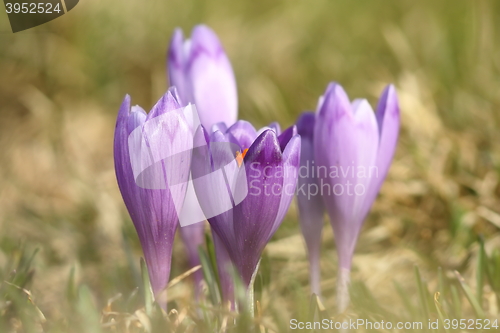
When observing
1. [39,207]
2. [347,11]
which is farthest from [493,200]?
[347,11]

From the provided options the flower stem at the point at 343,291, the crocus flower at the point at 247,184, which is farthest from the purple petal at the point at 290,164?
the flower stem at the point at 343,291

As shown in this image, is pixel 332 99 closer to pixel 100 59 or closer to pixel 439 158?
pixel 439 158

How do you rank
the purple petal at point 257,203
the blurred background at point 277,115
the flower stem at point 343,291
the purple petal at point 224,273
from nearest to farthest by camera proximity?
the purple petal at point 257,203
the purple petal at point 224,273
the flower stem at point 343,291
the blurred background at point 277,115

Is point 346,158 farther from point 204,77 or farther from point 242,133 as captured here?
point 204,77

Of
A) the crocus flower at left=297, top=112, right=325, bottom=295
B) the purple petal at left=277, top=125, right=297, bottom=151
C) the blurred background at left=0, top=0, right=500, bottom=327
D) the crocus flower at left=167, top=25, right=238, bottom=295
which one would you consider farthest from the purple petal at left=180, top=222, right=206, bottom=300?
the purple petal at left=277, top=125, right=297, bottom=151

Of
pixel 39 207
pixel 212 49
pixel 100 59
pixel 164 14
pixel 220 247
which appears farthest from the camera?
pixel 164 14

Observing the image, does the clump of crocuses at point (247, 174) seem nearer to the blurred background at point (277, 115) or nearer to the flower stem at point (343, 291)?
the flower stem at point (343, 291)

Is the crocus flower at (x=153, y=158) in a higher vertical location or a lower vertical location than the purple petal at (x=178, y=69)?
lower
